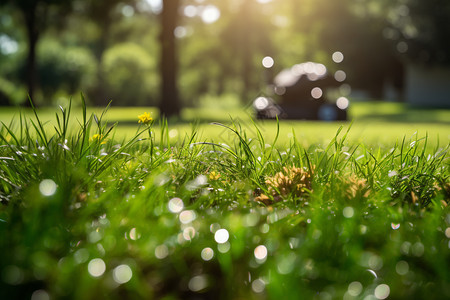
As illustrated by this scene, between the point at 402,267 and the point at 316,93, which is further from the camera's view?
the point at 316,93

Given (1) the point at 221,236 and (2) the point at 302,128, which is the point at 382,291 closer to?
(1) the point at 221,236

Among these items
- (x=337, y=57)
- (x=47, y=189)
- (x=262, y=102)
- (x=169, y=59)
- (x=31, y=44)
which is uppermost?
(x=47, y=189)

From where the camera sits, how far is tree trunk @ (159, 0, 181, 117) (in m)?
16.5

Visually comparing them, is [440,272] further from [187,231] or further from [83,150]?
[83,150]

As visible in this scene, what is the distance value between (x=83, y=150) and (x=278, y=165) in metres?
1.05

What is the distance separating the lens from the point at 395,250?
1675mm

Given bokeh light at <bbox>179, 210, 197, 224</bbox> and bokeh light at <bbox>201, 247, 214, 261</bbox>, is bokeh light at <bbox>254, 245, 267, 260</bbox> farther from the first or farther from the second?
bokeh light at <bbox>179, 210, 197, 224</bbox>

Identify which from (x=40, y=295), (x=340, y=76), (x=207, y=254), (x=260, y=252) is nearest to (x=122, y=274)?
(x=40, y=295)

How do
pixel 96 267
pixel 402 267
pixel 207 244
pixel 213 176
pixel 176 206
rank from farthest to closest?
1. pixel 213 176
2. pixel 176 206
3. pixel 207 244
4. pixel 402 267
5. pixel 96 267

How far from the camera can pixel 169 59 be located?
55.2 ft

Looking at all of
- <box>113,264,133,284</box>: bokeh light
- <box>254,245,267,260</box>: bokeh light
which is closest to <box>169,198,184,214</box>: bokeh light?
<box>254,245,267,260</box>: bokeh light

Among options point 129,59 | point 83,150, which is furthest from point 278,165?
point 129,59

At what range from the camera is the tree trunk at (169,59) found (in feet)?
54.2

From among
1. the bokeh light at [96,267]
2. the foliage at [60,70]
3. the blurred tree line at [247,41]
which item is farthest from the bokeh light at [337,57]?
the bokeh light at [96,267]
